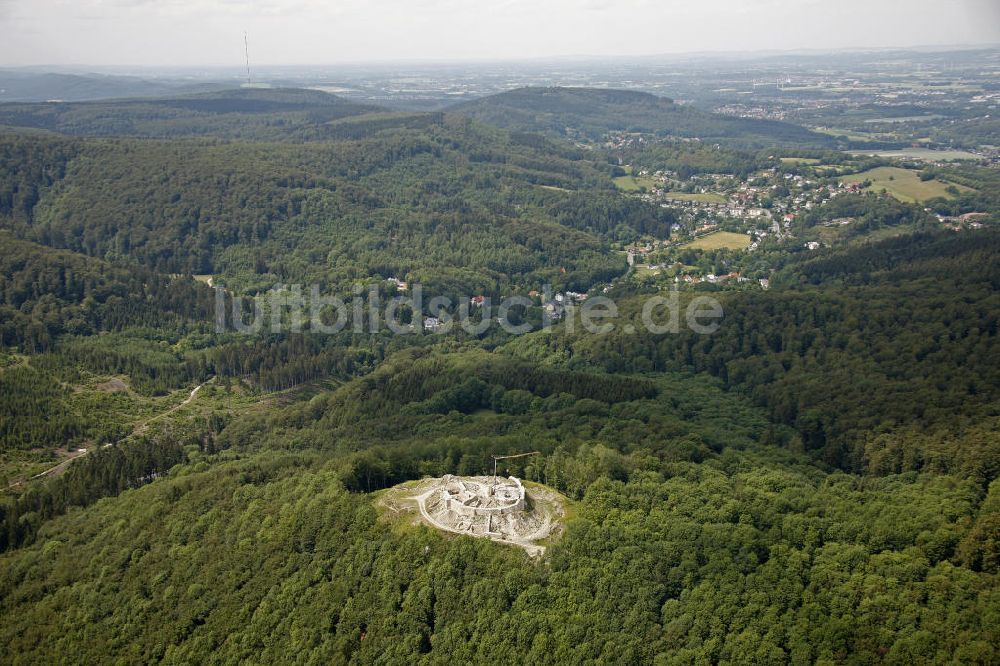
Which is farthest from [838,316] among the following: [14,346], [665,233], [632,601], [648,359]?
[14,346]

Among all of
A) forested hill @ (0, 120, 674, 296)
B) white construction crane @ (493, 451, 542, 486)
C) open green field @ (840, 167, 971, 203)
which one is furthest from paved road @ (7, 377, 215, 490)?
open green field @ (840, 167, 971, 203)

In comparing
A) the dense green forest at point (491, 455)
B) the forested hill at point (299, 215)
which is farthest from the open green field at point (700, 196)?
the dense green forest at point (491, 455)

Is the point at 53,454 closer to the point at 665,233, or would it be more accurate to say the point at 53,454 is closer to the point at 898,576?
the point at 898,576

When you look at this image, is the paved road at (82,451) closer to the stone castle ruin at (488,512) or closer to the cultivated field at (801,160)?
the stone castle ruin at (488,512)

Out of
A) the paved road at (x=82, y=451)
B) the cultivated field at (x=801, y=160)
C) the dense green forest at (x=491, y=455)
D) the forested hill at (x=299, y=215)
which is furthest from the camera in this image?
the cultivated field at (x=801, y=160)

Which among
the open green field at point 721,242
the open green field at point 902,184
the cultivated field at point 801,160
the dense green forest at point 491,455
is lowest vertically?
the dense green forest at point 491,455

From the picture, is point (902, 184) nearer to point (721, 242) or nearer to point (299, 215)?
point (721, 242)
